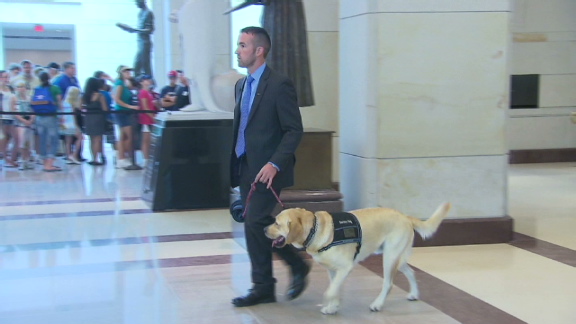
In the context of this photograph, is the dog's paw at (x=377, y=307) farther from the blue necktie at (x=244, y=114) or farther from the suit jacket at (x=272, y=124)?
the blue necktie at (x=244, y=114)

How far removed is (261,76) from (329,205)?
201 cm

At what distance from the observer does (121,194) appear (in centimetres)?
972

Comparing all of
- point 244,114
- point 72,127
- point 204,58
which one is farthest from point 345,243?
point 72,127

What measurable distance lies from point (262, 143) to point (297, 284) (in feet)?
3.24

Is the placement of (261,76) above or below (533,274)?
above

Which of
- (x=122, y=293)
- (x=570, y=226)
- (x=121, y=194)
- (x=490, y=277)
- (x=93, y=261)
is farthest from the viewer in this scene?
(x=121, y=194)

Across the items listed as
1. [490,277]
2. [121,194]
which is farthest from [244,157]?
[121,194]

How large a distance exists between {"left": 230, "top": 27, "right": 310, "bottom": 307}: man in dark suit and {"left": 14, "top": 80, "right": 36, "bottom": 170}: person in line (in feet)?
30.0

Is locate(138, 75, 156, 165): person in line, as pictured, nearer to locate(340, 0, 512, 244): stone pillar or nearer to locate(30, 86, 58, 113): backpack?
locate(30, 86, 58, 113): backpack

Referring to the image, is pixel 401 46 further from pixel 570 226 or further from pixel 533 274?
pixel 570 226

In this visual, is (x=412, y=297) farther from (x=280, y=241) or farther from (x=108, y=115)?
(x=108, y=115)

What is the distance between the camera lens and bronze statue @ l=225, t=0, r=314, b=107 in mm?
6707

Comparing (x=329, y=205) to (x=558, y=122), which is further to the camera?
(x=558, y=122)

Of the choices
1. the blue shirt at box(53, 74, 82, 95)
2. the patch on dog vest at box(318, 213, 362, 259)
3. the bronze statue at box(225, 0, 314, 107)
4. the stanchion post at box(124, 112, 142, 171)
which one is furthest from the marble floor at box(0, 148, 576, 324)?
the blue shirt at box(53, 74, 82, 95)
